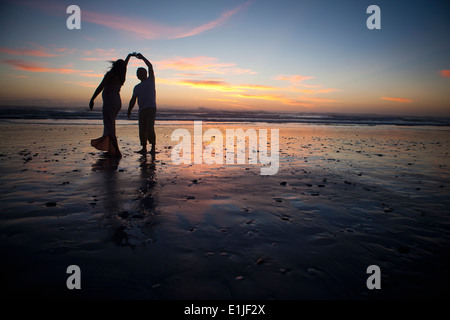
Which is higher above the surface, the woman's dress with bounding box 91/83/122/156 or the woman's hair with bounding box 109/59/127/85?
the woman's hair with bounding box 109/59/127/85

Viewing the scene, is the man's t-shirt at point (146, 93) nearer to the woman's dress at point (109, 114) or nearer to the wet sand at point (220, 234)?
the woman's dress at point (109, 114)

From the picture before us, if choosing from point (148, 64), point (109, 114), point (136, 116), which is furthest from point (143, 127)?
point (136, 116)

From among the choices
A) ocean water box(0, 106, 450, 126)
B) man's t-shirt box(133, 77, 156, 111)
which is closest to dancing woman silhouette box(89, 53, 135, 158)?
man's t-shirt box(133, 77, 156, 111)

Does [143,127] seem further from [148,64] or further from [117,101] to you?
[148,64]

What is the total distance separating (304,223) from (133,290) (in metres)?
2.48

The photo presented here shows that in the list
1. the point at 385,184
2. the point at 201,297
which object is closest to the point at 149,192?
the point at 201,297

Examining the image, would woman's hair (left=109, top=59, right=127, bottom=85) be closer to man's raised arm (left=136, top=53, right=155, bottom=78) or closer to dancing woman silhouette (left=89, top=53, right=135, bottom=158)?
dancing woman silhouette (left=89, top=53, right=135, bottom=158)

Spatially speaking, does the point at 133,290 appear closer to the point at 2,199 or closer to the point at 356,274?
the point at 356,274

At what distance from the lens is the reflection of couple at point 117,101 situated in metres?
7.41

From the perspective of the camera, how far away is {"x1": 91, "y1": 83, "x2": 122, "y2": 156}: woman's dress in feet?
25.0

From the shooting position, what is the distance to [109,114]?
25.6ft

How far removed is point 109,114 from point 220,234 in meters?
6.63

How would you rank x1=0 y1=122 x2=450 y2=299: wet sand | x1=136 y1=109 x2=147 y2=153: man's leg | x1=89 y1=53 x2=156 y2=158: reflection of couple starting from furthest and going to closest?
x1=136 y1=109 x2=147 y2=153: man's leg → x1=89 y1=53 x2=156 y2=158: reflection of couple → x1=0 y1=122 x2=450 y2=299: wet sand
